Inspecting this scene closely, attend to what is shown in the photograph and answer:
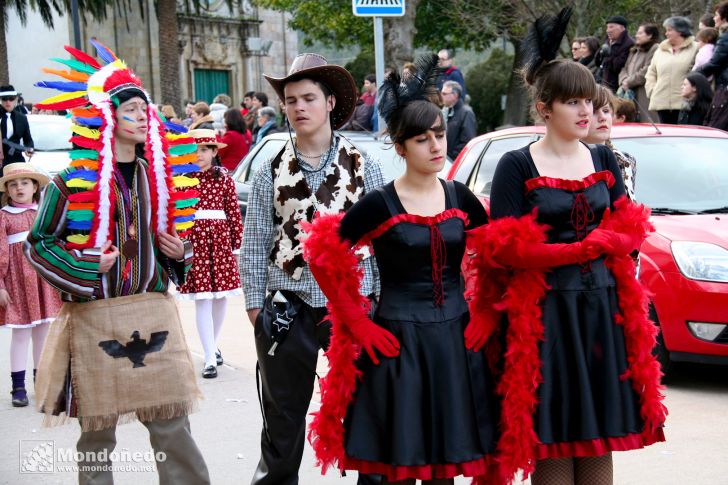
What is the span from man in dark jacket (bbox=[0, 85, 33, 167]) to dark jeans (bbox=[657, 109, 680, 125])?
896 centimetres

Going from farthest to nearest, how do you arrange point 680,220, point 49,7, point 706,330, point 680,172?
point 49,7 < point 680,172 < point 680,220 < point 706,330

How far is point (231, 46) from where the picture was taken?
3622 centimetres

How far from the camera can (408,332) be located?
3.71 meters

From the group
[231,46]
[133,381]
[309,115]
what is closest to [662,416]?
[309,115]

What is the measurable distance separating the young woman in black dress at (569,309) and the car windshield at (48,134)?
43.1 feet

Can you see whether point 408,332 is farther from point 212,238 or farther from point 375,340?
point 212,238

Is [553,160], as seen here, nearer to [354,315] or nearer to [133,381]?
[354,315]

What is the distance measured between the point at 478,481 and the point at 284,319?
1070 millimetres

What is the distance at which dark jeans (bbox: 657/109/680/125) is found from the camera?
477 inches

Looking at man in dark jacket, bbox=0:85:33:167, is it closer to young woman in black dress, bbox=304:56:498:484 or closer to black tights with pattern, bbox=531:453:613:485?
young woman in black dress, bbox=304:56:498:484

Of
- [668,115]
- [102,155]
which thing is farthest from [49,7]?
[102,155]

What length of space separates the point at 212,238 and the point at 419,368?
4.40m

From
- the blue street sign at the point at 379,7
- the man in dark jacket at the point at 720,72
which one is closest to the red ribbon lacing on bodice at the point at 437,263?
the blue street sign at the point at 379,7

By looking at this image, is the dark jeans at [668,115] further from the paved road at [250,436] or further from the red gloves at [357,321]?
the red gloves at [357,321]
